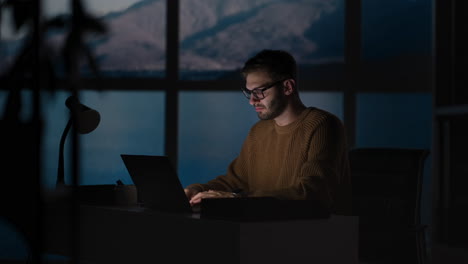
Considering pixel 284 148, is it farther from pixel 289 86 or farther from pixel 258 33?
pixel 258 33

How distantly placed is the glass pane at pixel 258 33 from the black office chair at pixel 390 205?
2.06 meters

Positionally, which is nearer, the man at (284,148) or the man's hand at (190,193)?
the man at (284,148)

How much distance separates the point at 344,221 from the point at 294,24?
3086mm

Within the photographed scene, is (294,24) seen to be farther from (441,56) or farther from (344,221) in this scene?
(344,221)

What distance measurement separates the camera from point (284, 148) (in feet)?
9.01

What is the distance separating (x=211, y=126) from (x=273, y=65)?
7.28 ft

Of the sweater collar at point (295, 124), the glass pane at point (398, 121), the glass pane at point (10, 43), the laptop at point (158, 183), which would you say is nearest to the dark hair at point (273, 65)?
the sweater collar at point (295, 124)

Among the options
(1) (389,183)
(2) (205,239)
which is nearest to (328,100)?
(1) (389,183)

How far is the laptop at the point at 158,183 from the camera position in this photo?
2082 millimetres

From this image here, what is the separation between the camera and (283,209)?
75.5 inches

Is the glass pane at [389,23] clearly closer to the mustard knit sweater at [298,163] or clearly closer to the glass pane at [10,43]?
the mustard knit sweater at [298,163]

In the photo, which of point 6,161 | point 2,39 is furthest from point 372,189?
point 2,39

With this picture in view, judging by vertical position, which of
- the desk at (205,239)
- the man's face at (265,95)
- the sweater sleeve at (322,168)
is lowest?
the desk at (205,239)

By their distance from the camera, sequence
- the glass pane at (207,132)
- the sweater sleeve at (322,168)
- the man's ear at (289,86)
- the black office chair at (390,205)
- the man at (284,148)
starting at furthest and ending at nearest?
the glass pane at (207,132) < the black office chair at (390,205) < the man's ear at (289,86) < the man at (284,148) < the sweater sleeve at (322,168)
